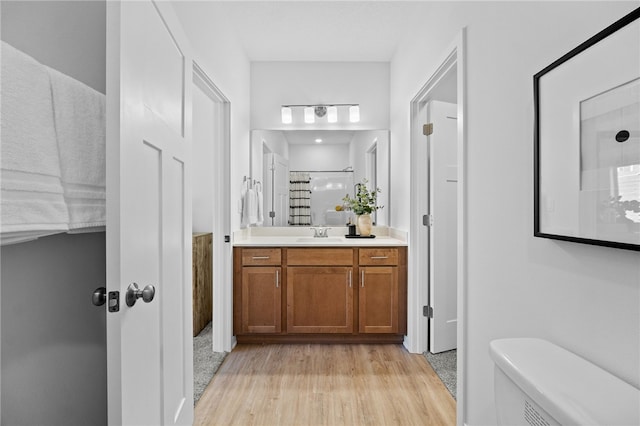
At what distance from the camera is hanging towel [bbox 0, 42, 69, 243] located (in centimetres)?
74

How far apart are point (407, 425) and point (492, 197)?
124cm

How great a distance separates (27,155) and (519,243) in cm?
146

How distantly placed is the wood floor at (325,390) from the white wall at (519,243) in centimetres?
43

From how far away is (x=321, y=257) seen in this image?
9.45 ft

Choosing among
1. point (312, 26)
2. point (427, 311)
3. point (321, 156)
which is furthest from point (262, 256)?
point (312, 26)

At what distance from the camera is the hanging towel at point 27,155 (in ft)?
2.43

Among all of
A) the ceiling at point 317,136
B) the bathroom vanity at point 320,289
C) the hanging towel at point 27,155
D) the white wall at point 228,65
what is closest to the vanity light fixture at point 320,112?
the ceiling at point 317,136

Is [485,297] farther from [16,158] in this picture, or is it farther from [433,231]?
[16,158]

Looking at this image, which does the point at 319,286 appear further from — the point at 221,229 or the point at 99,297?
the point at 99,297

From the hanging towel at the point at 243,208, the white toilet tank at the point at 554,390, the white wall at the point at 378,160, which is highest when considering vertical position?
the white wall at the point at 378,160

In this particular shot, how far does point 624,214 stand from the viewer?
2.55ft

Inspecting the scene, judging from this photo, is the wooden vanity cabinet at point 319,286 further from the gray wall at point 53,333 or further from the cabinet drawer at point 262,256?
the gray wall at point 53,333

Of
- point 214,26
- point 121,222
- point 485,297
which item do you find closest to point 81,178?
point 121,222

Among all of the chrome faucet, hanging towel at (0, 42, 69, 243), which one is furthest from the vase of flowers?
hanging towel at (0, 42, 69, 243)
